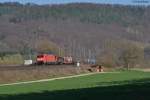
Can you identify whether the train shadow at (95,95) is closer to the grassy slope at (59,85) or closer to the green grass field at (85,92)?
the green grass field at (85,92)

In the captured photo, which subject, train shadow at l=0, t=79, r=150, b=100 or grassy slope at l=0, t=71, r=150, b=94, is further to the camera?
grassy slope at l=0, t=71, r=150, b=94

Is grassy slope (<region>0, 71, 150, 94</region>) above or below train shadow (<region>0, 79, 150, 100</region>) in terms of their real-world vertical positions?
below

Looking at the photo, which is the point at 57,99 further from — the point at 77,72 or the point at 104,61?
the point at 104,61

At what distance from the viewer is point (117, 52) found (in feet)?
494

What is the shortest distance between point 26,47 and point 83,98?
156 m

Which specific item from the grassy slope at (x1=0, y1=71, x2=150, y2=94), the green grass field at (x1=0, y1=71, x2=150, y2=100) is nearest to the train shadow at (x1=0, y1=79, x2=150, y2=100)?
the green grass field at (x1=0, y1=71, x2=150, y2=100)

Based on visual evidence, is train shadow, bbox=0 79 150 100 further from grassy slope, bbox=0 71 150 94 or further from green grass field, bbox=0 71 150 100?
grassy slope, bbox=0 71 150 94

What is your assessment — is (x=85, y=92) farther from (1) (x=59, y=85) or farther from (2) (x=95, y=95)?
(1) (x=59, y=85)

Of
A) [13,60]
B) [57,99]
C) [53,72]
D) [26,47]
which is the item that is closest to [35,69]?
[53,72]

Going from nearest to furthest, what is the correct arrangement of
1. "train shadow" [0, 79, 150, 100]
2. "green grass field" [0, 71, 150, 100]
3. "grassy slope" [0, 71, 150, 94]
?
1. "train shadow" [0, 79, 150, 100]
2. "green grass field" [0, 71, 150, 100]
3. "grassy slope" [0, 71, 150, 94]

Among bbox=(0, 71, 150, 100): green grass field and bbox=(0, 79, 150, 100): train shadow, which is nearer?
bbox=(0, 79, 150, 100): train shadow

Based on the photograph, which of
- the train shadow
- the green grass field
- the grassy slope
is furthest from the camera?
the grassy slope

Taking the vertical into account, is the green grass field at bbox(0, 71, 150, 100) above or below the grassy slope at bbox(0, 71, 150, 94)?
above

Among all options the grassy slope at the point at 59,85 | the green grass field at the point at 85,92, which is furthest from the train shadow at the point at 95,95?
the grassy slope at the point at 59,85
